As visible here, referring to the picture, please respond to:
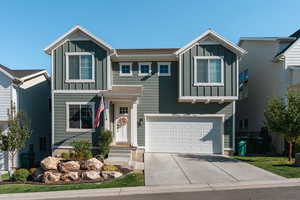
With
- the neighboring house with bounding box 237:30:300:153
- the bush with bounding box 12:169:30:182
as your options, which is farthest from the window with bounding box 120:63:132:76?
the neighboring house with bounding box 237:30:300:153

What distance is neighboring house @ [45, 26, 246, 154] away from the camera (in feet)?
42.6

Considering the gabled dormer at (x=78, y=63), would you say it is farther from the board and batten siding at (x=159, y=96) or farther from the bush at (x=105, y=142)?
the bush at (x=105, y=142)

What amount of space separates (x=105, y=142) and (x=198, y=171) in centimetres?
556

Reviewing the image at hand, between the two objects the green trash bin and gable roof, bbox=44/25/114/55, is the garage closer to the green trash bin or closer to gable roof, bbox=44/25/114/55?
the green trash bin

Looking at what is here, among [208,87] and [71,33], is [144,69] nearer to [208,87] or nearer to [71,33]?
[208,87]

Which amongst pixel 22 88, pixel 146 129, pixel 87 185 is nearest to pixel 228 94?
pixel 146 129

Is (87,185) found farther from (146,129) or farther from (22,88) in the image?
(22,88)

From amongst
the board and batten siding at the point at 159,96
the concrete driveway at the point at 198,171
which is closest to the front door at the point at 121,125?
the board and batten siding at the point at 159,96

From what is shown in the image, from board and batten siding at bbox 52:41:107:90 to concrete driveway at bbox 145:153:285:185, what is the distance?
5.55 m

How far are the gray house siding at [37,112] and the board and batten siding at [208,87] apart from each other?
10433 millimetres

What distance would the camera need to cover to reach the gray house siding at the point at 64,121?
12906 millimetres

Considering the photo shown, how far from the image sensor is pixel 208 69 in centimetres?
1309

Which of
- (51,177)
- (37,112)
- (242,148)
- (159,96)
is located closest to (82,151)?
(51,177)

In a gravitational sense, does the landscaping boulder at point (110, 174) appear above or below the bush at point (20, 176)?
above
